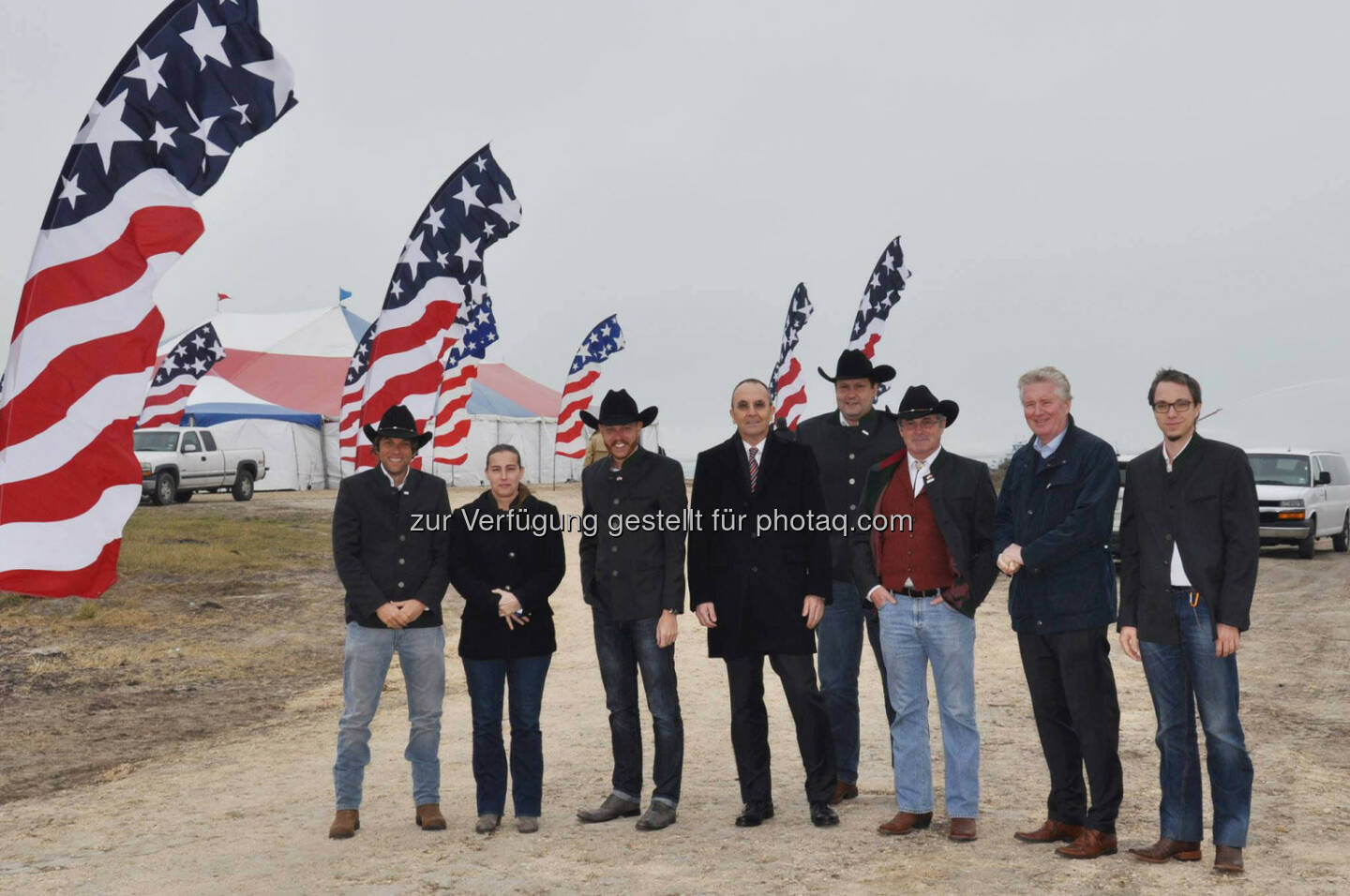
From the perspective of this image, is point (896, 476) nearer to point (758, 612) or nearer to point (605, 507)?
point (758, 612)

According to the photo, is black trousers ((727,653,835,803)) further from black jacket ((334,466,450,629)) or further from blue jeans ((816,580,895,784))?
black jacket ((334,466,450,629))

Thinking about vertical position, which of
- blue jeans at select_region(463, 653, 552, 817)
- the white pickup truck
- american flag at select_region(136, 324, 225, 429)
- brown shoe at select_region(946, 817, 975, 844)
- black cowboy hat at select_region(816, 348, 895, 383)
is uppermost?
american flag at select_region(136, 324, 225, 429)

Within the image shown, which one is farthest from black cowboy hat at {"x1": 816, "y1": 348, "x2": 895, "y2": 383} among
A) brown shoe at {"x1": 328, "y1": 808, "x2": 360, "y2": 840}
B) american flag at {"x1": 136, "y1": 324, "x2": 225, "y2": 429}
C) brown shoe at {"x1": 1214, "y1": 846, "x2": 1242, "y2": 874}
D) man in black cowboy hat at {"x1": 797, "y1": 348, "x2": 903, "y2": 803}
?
american flag at {"x1": 136, "y1": 324, "x2": 225, "y2": 429}

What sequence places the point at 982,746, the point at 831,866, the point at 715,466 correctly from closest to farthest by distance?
the point at 831,866 → the point at 715,466 → the point at 982,746

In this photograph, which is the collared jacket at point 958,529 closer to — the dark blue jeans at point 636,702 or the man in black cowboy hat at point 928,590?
the man in black cowboy hat at point 928,590

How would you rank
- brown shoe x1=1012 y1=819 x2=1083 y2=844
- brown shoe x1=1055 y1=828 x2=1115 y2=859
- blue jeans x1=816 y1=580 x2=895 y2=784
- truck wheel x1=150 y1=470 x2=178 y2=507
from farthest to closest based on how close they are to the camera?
truck wheel x1=150 y1=470 x2=178 y2=507 → blue jeans x1=816 y1=580 x2=895 y2=784 → brown shoe x1=1012 y1=819 x2=1083 y2=844 → brown shoe x1=1055 y1=828 x2=1115 y2=859

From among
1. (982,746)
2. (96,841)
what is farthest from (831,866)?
(96,841)

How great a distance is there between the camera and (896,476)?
5926mm

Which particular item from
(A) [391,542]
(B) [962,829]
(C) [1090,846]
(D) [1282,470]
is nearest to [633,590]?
(A) [391,542]

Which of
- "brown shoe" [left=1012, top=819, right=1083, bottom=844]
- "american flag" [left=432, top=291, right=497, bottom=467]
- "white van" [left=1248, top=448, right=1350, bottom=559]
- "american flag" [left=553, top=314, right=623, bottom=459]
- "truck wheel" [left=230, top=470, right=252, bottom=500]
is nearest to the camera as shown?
"brown shoe" [left=1012, top=819, right=1083, bottom=844]

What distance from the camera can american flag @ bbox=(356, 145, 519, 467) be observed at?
10.2m

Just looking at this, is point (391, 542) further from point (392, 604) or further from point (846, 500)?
point (846, 500)

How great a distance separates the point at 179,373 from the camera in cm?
3212

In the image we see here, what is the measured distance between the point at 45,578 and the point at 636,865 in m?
2.82
